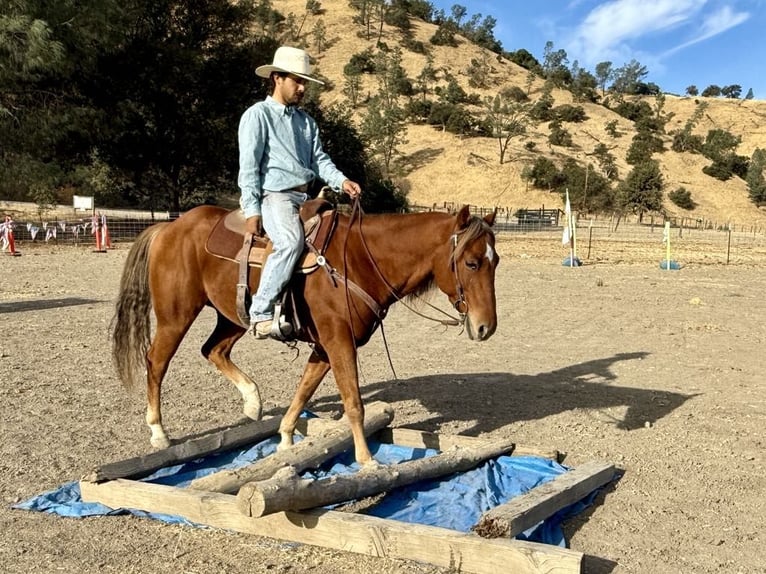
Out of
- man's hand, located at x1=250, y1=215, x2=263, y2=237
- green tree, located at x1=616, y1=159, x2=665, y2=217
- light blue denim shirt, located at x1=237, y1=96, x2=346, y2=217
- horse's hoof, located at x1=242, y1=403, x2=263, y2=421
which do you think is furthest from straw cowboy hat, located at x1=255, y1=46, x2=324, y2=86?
green tree, located at x1=616, y1=159, x2=665, y2=217

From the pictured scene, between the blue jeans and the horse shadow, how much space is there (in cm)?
246

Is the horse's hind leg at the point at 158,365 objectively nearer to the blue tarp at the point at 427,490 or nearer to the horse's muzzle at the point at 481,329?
the blue tarp at the point at 427,490

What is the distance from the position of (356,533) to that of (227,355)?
2.82m

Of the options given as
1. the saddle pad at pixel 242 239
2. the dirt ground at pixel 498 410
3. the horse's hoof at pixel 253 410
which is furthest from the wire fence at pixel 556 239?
the saddle pad at pixel 242 239

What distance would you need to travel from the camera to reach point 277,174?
518 cm

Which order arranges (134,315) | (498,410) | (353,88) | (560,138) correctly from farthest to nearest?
(353,88), (560,138), (498,410), (134,315)

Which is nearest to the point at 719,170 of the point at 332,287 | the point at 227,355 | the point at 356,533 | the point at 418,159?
the point at 418,159

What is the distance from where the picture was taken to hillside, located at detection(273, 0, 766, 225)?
74.2m

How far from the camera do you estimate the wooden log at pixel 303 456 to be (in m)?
4.60

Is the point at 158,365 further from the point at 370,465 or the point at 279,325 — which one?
the point at 370,465

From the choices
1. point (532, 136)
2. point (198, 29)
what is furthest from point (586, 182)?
point (198, 29)

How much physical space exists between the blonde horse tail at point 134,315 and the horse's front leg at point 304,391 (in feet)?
5.13

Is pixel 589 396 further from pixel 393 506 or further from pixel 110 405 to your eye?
pixel 110 405

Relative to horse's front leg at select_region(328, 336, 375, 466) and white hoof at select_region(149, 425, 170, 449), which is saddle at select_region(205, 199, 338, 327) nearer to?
horse's front leg at select_region(328, 336, 375, 466)
